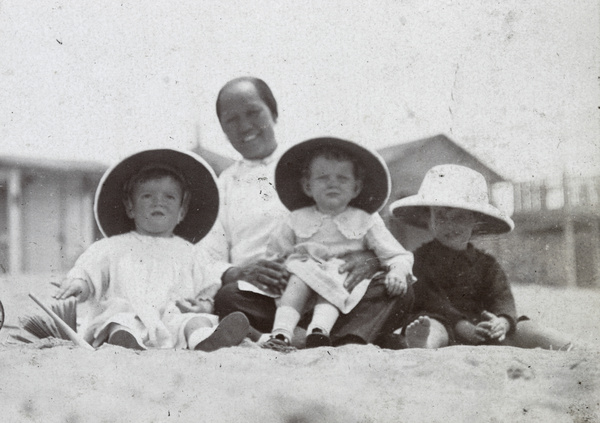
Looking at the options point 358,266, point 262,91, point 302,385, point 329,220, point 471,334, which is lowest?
point 302,385

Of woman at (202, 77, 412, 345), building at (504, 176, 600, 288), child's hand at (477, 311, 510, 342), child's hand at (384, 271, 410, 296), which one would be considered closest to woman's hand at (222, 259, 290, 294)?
woman at (202, 77, 412, 345)

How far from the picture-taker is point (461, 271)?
13.0ft

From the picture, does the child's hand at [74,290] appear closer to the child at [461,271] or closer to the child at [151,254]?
→ the child at [151,254]

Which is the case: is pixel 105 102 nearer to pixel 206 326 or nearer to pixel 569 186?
pixel 206 326

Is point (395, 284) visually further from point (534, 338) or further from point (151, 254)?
point (151, 254)

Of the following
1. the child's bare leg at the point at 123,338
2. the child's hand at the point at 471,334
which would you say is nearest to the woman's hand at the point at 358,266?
the child's hand at the point at 471,334

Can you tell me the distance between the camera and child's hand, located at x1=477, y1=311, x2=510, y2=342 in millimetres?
3842

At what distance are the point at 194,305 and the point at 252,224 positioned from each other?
518 mm

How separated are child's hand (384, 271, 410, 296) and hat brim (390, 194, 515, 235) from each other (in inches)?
14.4

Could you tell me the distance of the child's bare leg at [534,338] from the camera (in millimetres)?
3930

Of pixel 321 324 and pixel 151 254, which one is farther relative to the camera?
pixel 151 254

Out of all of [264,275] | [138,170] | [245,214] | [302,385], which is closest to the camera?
[302,385]

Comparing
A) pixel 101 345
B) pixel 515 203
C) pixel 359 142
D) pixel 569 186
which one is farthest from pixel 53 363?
pixel 569 186

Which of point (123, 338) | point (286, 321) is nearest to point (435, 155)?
point (286, 321)
